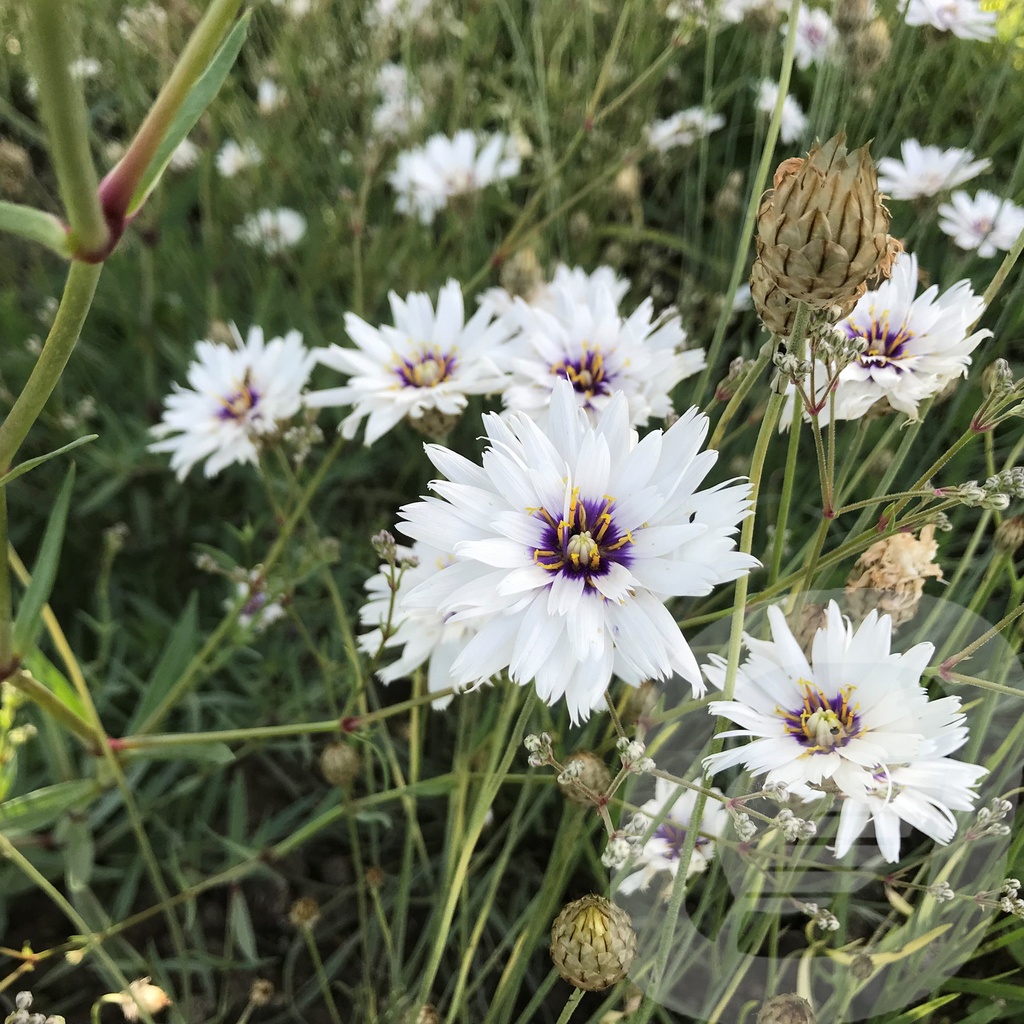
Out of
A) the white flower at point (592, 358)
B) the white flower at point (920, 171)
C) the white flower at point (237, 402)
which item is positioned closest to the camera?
the white flower at point (592, 358)

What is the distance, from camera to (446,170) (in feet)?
4.60

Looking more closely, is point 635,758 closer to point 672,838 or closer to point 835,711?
point 835,711

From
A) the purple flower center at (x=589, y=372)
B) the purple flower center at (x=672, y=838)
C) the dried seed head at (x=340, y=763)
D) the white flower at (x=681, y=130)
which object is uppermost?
the white flower at (x=681, y=130)

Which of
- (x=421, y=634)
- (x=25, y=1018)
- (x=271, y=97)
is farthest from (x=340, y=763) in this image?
(x=271, y=97)

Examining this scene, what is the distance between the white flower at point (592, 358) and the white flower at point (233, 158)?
105 cm

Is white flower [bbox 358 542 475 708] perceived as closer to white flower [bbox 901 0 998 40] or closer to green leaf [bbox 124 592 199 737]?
green leaf [bbox 124 592 199 737]

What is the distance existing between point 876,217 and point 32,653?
0.72 meters

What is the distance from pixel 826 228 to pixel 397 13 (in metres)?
1.56

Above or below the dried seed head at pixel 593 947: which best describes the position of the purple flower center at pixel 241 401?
above

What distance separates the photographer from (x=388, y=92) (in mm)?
1785

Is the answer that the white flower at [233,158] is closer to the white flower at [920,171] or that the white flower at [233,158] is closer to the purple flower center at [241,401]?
the purple flower center at [241,401]

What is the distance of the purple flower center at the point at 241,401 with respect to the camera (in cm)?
89

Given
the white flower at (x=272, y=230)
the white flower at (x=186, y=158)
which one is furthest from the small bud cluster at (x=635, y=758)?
the white flower at (x=186, y=158)

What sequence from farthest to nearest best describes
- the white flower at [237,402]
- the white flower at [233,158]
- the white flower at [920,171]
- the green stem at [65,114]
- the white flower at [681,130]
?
the white flower at [233,158] → the white flower at [681,130] → the white flower at [920,171] → the white flower at [237,402] → the green stem at [65,114]
